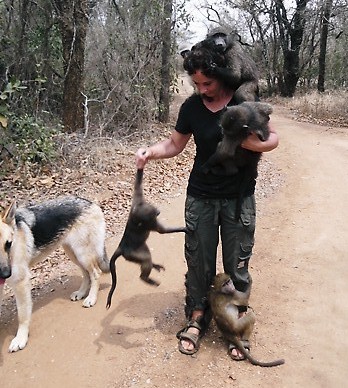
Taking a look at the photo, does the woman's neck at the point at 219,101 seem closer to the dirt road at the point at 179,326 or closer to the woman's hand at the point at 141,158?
the woman's hand at the point at 141,158

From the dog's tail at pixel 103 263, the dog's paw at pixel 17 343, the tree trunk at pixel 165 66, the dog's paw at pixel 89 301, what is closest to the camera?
the dog's paw at pixel 17 343

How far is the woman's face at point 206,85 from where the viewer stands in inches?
119

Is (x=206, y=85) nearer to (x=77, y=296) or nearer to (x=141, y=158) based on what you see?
(x=141, y=158)

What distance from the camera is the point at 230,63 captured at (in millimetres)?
3029

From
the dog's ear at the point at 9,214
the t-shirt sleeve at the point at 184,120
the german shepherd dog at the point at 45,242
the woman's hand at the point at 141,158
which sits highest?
the t-shirt sleeve at the point at 184,120

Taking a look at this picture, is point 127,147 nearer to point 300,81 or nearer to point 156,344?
point 156,344

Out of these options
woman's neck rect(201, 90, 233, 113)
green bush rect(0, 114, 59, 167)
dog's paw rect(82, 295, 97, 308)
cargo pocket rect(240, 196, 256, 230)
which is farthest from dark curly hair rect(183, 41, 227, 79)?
green bush rect(0, 114, 59, 167)

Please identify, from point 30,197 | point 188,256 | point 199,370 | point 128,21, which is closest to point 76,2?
point 128,21

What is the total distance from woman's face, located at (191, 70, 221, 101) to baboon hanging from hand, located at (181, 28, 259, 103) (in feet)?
0.17

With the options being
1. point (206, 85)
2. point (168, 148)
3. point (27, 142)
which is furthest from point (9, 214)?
point (27, 142)

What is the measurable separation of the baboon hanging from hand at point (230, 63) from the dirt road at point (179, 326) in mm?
2044

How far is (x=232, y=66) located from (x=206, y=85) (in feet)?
0.72

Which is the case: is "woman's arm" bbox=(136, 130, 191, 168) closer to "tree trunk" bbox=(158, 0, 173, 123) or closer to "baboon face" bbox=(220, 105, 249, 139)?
"baboon face" bbox=(220, 105, 249, 139)

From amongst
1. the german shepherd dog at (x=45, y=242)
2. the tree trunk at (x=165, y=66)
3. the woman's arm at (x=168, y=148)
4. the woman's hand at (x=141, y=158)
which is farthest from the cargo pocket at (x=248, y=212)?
the tree trunk at (x=165, y=66)
